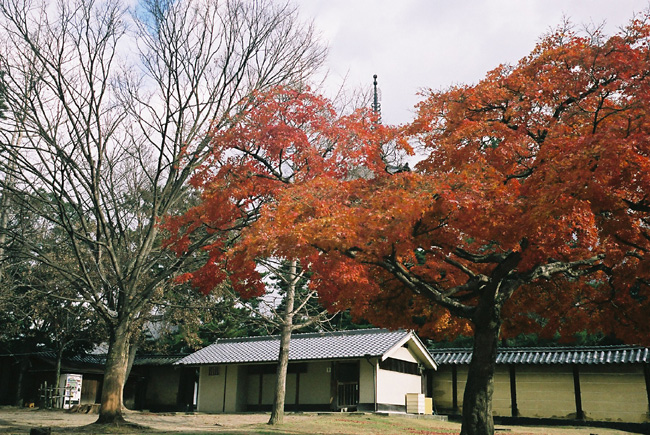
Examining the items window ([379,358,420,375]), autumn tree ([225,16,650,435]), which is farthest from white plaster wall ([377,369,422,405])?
autumn tree ([225,16,650,435])

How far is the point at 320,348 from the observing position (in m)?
26.9

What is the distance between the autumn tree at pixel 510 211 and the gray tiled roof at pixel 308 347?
12.4m

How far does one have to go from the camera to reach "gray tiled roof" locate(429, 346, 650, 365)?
23.7m

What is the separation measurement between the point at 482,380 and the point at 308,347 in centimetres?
1777

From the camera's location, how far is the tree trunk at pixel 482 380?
10344 mm

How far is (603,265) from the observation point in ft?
38.5

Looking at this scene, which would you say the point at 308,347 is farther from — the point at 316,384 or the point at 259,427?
the point at 259,427

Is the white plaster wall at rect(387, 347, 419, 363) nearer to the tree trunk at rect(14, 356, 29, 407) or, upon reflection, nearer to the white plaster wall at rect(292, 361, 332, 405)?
the white plaster wall at rect(292, 361, 332, 405)

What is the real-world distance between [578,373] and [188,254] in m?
19.7

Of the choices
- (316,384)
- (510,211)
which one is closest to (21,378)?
(316,384)

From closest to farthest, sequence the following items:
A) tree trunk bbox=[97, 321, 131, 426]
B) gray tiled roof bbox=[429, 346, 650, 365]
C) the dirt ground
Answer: the dirt ground → tree trunk bbox=[97, 321, 131, 426] → gray tiled roof bbox=[429, 346, 650, 365]

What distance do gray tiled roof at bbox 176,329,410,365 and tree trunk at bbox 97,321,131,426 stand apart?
12138 millimetres

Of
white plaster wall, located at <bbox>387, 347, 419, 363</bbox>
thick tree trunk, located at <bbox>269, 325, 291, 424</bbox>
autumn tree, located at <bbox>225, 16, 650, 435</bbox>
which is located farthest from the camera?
white plaster wall, located at <bbox>387, 347, 419, 363</bbox>

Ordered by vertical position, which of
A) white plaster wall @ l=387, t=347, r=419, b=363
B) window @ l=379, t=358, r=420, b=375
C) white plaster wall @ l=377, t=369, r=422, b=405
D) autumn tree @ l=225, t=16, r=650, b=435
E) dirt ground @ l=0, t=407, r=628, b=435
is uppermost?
autumn tree @ l=225, t=16, r=650, b=435
